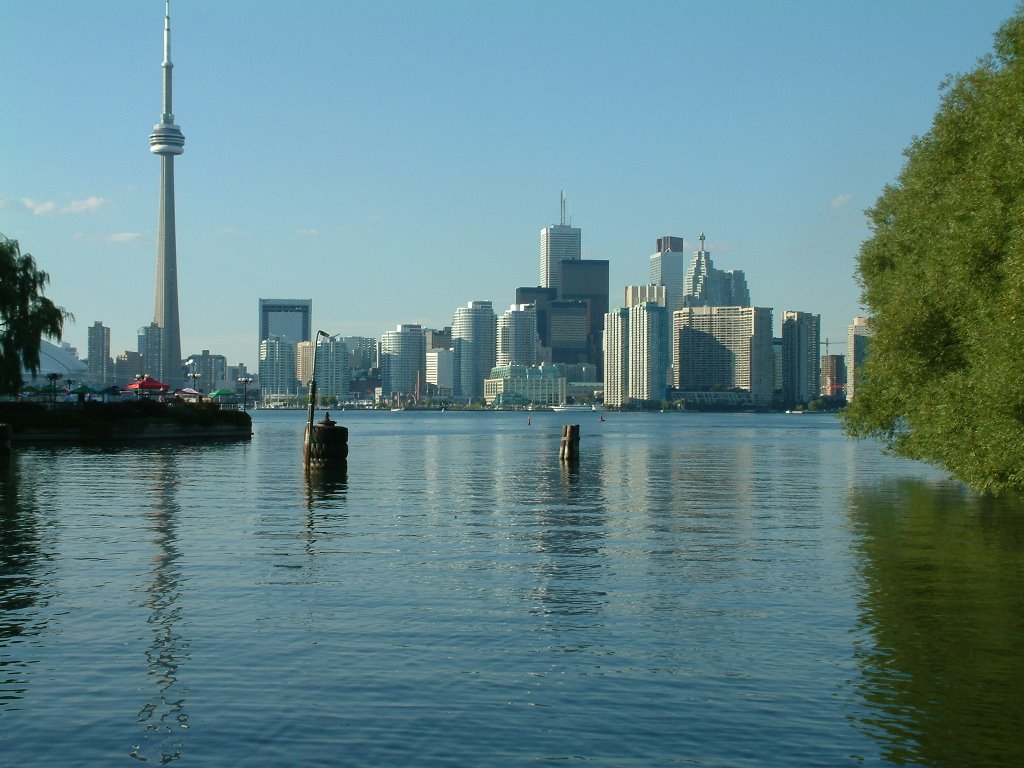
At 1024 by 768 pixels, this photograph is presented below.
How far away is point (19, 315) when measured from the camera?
8400 centimetres

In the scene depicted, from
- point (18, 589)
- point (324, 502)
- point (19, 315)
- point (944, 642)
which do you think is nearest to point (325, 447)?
point (324, 502)

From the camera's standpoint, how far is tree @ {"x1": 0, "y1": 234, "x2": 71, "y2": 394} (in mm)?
82925

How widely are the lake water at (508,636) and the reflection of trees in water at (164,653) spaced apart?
7cm

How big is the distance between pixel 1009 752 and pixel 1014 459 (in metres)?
20.5

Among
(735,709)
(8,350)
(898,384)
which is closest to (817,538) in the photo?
(898,384)

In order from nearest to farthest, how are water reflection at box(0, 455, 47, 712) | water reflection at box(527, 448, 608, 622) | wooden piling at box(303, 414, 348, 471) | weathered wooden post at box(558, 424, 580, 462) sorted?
water reflection at box(0, 455, 47, 712), water reflection at box(527, 448, 608, 622), wooden piling at box(303, 414, 348, 471), weathered wooden post at box(558, 424, 580, 462)

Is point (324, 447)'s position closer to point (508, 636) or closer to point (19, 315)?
point (19, 315)

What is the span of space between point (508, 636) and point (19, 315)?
239 ft

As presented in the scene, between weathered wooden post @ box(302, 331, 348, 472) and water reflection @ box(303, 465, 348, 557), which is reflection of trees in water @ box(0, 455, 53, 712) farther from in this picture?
weathered wooden post @ box(302, 331, 348, 472)

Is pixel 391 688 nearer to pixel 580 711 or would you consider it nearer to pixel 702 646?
pixel 580 711

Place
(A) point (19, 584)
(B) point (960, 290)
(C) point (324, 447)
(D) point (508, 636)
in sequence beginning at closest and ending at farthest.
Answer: (D) point (508, 636) < (A) point (19, 584) < (B) point (960, 290) < (C) point (324, 447)

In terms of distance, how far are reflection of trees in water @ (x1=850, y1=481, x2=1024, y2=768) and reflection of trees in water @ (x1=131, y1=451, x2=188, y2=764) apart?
912 cm

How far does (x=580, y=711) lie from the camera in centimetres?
1628

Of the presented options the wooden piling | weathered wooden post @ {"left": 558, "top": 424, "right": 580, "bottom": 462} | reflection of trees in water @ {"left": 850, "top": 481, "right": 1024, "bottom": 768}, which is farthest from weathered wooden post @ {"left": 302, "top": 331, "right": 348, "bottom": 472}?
reflection of trees in water @ {"left": 850, "top": 481, "right": 1024, "bottom": 768}
